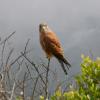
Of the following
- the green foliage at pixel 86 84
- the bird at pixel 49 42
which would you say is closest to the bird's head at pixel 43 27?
the bird at pixel 49 42

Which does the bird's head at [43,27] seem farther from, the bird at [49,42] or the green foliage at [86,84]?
the green foliage at [86,84]

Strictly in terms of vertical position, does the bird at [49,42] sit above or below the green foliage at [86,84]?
above

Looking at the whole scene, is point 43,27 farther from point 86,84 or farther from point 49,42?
point 86,84

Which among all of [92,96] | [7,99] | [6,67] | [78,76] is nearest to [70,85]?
[78,76]

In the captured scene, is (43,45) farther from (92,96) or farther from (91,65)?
(92,96)

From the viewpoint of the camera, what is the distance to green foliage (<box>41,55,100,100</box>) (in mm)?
5930

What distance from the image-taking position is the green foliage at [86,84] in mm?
5930

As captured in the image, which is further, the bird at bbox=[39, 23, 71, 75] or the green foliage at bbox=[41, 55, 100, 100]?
the bird at bbox=[39, 23, 71, 75]

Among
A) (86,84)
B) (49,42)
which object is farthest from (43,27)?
(86,84)

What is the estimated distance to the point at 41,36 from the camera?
8.07m

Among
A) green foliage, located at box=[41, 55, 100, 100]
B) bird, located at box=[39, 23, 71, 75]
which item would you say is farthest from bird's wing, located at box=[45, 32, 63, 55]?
green foliage, located at box=[41, 55, 100, 100]

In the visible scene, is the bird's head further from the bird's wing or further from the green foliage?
the green foliage

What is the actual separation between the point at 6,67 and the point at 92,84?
5.46 ft

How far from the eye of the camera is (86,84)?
6254 millimetres
